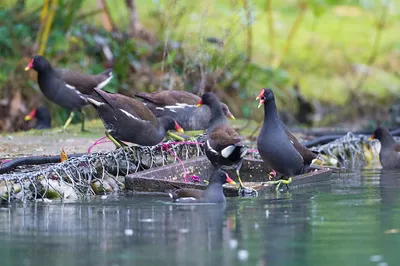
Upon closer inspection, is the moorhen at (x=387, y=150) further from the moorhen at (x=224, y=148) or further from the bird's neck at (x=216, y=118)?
the moorhen at (x=224, y=148)

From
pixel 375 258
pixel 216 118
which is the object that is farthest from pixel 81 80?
pixel 375 258

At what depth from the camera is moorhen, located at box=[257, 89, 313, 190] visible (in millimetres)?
9375

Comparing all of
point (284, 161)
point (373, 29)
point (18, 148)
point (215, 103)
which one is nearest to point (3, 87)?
point (18, 148)

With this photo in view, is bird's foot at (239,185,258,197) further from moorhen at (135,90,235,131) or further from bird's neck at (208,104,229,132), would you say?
moorhen at (135,90,235,131)

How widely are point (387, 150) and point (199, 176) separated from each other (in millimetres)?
3608

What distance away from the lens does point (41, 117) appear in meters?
14.8

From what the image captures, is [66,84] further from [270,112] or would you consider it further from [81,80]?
[270,112]

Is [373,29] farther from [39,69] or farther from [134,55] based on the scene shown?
[39,69]

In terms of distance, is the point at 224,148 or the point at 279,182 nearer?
the point at 224,148

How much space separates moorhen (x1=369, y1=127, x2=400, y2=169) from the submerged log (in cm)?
177

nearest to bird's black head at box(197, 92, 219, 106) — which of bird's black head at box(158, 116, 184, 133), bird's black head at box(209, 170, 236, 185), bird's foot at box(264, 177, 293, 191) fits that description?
bird's black head at box(158, 116, 184, 133)

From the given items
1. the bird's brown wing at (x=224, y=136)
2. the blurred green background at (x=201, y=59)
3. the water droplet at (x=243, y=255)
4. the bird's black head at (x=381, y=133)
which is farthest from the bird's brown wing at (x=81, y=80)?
the water droplet at (x=243, y=255)

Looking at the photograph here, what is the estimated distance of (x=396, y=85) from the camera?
1966 cm

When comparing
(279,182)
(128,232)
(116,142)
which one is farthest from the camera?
(116,142)
